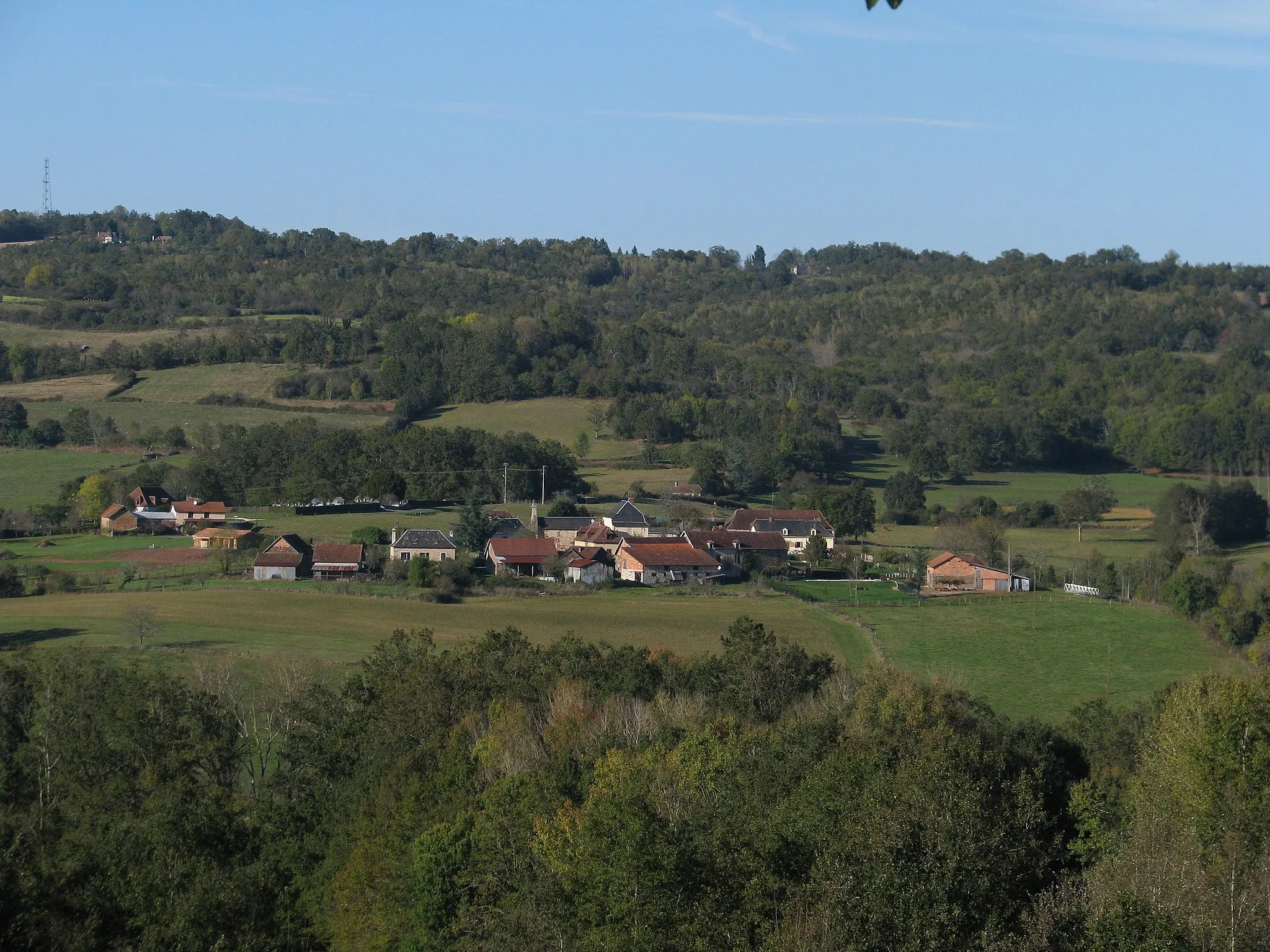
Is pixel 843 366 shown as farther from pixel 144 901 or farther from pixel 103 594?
pixel 144 901

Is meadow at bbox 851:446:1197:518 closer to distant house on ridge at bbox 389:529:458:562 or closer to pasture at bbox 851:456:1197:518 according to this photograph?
pasture at bbox 851:456:1197:518

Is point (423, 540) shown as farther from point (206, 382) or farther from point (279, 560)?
point (206, 382)

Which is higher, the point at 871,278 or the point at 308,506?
the point at 871,278

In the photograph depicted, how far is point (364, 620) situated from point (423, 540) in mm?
11467

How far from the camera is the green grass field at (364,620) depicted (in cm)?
3669

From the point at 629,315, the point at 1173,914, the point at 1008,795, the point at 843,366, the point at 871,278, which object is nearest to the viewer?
the point at 1173,914

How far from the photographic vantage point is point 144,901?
17.3 metres

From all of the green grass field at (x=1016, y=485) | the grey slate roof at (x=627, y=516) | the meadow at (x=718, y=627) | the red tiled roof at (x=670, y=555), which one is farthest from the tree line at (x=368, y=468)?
the green grass field at (x=1016, y=485)

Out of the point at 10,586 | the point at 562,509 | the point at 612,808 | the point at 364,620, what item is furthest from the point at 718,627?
the point at 612,808

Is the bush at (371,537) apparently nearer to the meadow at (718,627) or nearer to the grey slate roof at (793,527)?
the meadow at (718,627)

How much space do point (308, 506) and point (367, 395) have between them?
28.5 meters

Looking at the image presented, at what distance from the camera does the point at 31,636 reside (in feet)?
120

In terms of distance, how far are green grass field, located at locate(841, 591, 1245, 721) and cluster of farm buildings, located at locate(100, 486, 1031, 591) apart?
4.95 m

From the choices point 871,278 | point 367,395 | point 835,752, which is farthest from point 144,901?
point 871,278
